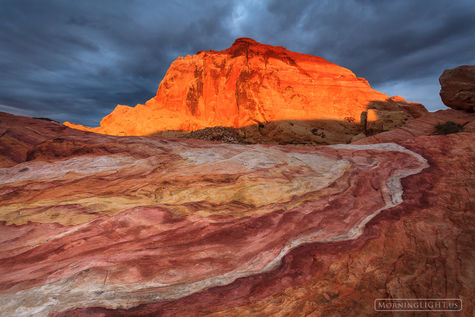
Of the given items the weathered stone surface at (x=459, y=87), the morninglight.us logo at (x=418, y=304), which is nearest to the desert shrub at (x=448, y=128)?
the weathered stone surface at (x=459, y=87)

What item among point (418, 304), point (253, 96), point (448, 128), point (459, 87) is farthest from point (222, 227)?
point (253, 96)

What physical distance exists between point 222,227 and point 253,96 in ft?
55.2

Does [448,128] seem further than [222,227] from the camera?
Yes

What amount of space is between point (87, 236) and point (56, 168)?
7.70 feet

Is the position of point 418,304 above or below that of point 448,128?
below

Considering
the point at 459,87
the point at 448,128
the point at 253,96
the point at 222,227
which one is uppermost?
the point at 253,96

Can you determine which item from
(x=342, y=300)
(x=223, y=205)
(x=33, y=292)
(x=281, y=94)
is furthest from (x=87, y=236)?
(x=281, y=94)

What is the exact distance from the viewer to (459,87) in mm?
12203

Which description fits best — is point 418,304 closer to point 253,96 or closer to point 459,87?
point 459,87

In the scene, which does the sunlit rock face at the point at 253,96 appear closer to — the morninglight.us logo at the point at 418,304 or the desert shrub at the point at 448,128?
the desert shrub at the point at 448,128

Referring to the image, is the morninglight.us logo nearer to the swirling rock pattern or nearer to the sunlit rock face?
the swirling rock pattern

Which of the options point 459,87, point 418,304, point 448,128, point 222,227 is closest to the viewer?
point 418,304

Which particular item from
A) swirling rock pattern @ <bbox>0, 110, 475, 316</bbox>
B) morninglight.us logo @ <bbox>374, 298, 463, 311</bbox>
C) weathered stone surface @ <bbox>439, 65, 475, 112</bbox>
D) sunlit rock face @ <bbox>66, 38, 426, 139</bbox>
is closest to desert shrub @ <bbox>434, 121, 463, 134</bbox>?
weathered stone surface @ <bbox>439, 65, 475, 112</bbox>

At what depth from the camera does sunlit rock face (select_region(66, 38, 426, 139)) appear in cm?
1689
